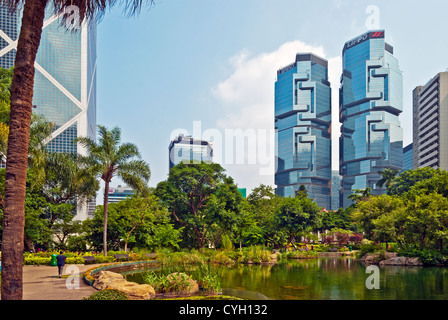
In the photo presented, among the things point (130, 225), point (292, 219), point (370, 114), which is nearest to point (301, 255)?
point (292, 219)

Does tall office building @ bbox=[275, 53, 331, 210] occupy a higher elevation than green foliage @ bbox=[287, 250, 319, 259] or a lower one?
higher

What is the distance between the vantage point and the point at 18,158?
797cm

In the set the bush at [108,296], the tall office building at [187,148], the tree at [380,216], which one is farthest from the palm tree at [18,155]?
the tall office building at [187,148]

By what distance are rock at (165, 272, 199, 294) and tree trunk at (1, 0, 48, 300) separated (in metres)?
8.06

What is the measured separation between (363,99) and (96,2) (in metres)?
189

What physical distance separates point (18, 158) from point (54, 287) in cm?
897

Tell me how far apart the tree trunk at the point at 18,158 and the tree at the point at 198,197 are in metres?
30.6

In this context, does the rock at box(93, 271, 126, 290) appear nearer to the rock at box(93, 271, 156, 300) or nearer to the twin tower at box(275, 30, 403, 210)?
the rock at box(93, 271, 156, 300)

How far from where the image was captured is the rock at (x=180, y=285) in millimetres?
15244

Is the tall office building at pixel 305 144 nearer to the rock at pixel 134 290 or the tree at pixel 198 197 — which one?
the tree at pixel 198 197

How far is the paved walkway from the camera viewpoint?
1290 cm

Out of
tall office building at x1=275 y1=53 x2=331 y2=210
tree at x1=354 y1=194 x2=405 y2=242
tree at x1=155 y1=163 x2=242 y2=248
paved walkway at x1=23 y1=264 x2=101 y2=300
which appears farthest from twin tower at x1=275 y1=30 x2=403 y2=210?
paved walkway at x1=23 y1=264 x2=101 y2=300

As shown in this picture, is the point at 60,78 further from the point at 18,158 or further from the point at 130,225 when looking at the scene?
the point at 18,158

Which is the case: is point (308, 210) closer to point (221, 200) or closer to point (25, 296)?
point (221, 200)
